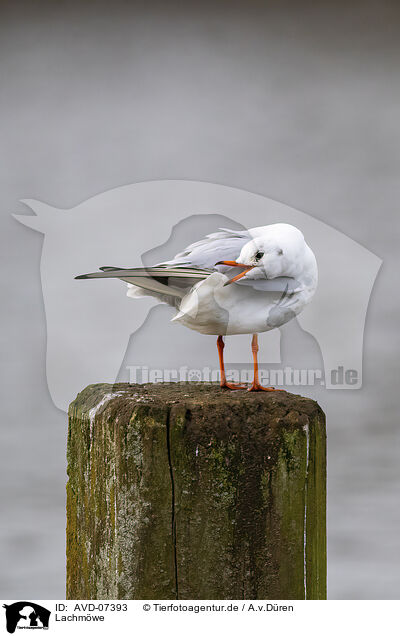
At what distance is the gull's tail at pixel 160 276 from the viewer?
144 centimetres

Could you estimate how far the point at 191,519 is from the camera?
1.25 metres

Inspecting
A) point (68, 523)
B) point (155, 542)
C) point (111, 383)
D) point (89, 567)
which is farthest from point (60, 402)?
point (155, 542)

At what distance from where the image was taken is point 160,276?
4.89 ft

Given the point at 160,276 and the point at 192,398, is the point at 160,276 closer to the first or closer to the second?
the point at 160,276

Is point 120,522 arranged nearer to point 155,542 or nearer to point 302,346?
point 155,542

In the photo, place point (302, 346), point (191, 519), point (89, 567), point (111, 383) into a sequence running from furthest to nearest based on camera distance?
point (302, 346) → point (111, 383) → point (89, 567) → point (191, 519)

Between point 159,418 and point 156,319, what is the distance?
62cm
